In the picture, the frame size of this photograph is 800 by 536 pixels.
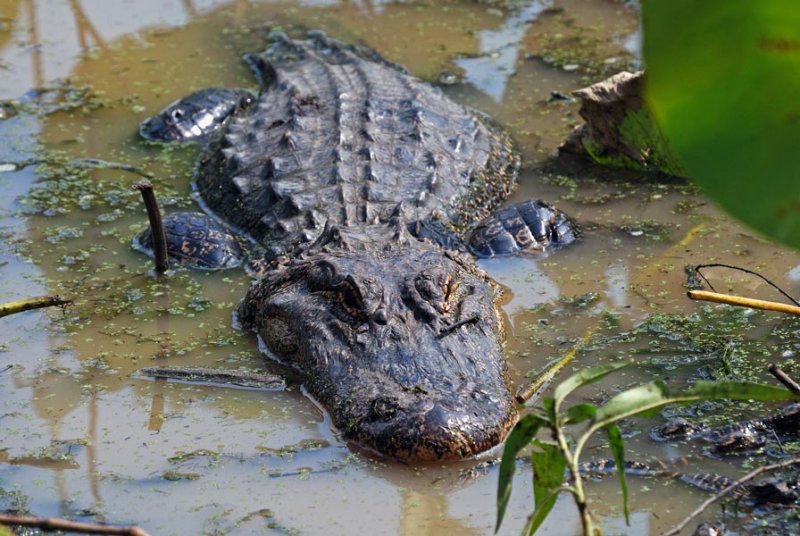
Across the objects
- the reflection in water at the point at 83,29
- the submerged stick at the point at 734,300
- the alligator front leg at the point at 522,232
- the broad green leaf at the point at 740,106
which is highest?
the broad green leaf at the point at 740,106

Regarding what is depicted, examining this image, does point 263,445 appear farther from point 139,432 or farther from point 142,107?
point 142,107

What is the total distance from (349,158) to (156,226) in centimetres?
123

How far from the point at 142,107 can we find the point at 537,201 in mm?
2973

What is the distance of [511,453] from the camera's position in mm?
2539

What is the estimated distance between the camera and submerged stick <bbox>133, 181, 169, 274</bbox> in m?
4.64

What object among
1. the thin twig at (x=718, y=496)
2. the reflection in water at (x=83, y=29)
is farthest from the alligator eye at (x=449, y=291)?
the reflection in water at (x=83, y=29)

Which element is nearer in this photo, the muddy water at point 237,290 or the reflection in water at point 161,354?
the muddy water at point 237,290

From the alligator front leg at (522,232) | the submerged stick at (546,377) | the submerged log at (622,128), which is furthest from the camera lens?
the submerged log at (622,128)

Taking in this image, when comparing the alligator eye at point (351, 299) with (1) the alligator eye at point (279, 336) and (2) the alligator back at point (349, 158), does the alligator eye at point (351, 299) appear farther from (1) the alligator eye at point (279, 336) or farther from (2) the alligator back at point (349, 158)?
(2) the alligator back at point (349, 158)

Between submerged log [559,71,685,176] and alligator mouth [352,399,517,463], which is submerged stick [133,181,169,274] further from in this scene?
submerged log [559,71,685,176]

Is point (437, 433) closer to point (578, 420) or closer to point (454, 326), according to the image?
point (454, 326)

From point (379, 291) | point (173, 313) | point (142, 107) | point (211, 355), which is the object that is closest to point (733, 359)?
point (379, 291)

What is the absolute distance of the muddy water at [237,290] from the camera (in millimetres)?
3471

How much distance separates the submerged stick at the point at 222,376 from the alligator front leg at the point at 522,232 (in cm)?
152
